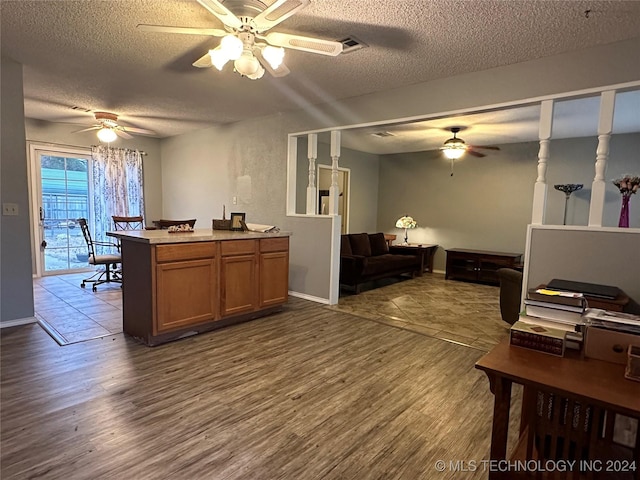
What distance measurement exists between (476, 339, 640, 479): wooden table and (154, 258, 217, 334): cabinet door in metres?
2.49

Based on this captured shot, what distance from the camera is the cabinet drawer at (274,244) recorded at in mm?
3754

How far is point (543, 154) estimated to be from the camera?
298cm

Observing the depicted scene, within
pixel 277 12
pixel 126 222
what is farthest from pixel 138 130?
pixel 277 12

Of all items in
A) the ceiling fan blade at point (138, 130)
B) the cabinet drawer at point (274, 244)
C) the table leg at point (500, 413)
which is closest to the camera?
the table leg at point (500, 413)

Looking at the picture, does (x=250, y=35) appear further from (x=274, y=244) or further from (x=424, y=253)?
(x=424, y=253)

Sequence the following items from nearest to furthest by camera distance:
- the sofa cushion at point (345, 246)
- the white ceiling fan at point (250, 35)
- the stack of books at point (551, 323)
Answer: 1. the stack of books at point (551, 323)
2. the white ceiling fan at point (250, 35)
3. the sofa cushion at point (345, 246)

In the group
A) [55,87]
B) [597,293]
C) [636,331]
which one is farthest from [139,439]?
[55,87]

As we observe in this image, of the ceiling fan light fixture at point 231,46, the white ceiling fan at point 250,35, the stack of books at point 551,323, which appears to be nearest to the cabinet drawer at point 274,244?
the white ceiling fan at point 250,35

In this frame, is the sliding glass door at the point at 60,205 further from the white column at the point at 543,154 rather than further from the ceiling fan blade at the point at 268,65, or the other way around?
the white column at the point at 543,154

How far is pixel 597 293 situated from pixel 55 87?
18.1 ft

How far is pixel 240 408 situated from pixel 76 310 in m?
2.87

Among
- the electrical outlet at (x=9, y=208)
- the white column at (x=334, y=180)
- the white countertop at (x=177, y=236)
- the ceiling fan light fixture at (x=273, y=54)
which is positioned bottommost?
the white countertop at (x=177, y=236)

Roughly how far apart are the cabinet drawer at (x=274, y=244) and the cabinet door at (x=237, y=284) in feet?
0.57

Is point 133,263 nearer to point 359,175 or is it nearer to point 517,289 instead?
point 517,289
